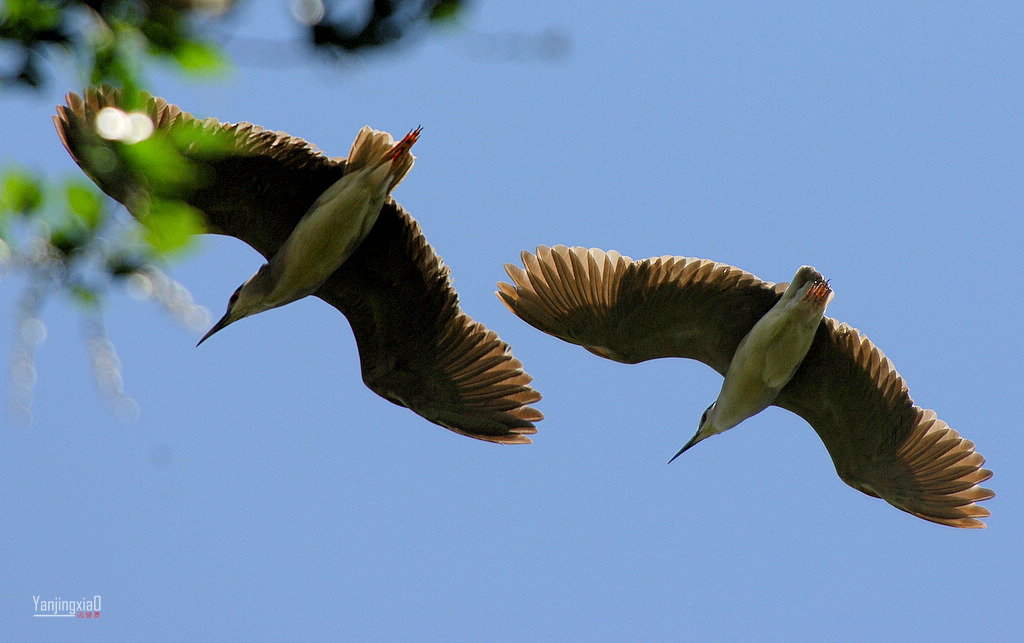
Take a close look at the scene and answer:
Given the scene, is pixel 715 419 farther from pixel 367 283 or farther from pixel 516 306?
pixel 367 283

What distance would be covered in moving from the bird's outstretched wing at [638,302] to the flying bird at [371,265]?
60 cm

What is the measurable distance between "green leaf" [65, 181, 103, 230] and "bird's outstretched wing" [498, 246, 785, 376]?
225 inches

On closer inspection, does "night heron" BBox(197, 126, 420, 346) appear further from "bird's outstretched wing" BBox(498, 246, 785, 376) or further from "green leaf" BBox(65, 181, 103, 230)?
"green leaf" BBox(65, 181, 103, 230)

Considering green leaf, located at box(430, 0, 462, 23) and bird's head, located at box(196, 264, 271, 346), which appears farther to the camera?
bird's head, located at box(196, 264, 271, 346)

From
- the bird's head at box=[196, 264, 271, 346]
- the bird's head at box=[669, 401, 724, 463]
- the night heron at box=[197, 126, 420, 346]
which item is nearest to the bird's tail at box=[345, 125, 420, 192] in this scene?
the night heron at box=[197, 126, 420, 346]

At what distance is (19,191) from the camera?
1717mm

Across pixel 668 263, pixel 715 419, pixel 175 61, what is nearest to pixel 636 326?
pixel 668 263

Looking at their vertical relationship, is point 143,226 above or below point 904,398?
below

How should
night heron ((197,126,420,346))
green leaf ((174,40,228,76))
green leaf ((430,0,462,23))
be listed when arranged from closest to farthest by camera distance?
green leaf ((174,40,228,76)) → green leaf ((430,0,462,23)) → night heron ((197,126,420,346))

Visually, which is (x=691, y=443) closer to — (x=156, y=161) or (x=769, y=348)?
(x=769, y=348)

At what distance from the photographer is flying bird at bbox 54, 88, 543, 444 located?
6.59 meters

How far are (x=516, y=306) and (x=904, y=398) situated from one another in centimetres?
287

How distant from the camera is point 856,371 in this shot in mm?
7336

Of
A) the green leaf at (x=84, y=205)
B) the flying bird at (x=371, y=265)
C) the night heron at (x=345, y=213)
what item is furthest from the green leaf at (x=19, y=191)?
the night heron at (x=345, y=213)
